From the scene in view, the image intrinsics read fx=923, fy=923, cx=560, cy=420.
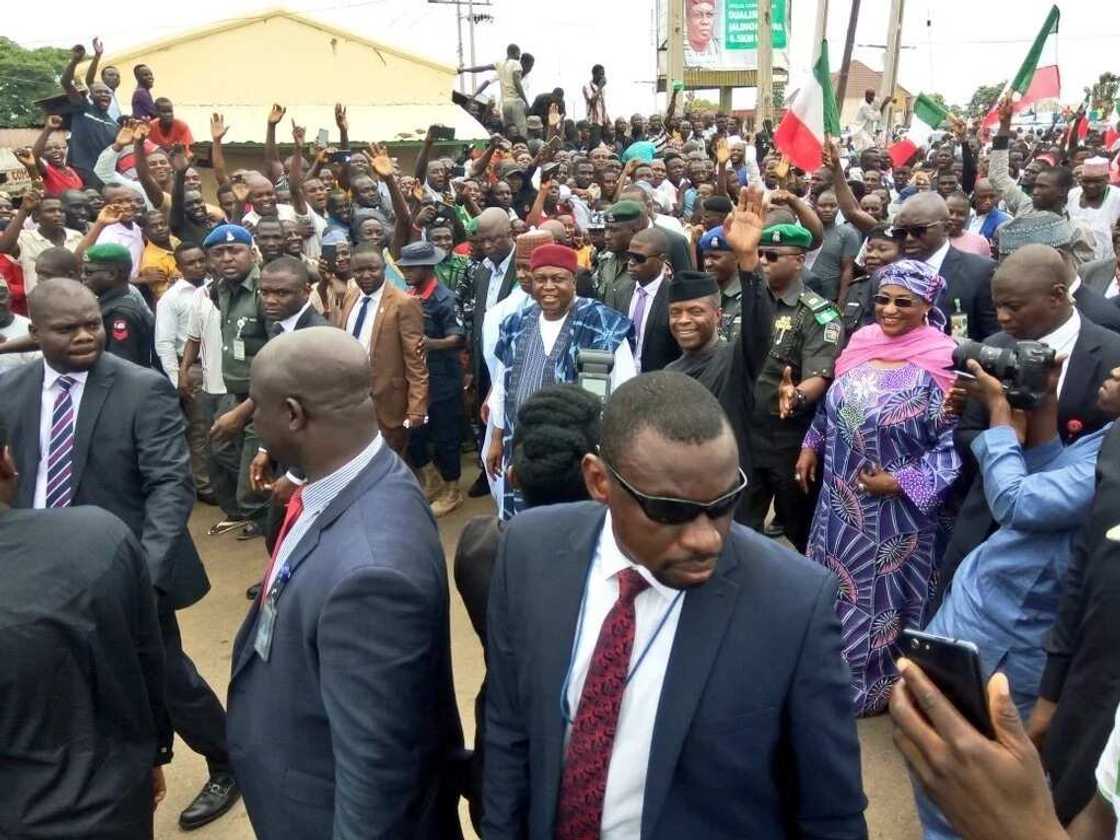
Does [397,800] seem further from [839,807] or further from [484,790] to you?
[839,807]

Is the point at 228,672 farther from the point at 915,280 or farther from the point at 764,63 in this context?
the point at 764,63

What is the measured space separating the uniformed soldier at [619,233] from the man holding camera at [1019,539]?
3160 mm

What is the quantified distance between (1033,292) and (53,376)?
3367mm

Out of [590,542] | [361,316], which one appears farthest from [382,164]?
[590,542]

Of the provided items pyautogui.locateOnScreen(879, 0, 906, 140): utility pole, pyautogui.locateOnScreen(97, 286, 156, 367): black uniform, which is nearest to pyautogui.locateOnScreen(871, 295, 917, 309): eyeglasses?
pyautogui.locateOnScreen(97, 286, 156, 367): black uniform

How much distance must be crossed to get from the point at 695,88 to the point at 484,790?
28.3 m

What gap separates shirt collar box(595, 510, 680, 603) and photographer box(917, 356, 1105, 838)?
4.87 feet

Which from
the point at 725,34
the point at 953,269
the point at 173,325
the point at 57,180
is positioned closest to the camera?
the point at 953,269

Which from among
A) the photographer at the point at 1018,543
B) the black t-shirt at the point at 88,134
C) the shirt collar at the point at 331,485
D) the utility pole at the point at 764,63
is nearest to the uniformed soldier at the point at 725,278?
the photographer at the point at 1018,543

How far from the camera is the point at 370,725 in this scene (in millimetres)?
1714

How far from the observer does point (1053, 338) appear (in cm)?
309

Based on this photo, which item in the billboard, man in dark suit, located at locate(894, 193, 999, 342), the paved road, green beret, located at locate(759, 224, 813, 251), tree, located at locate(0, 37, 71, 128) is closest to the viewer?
the paved road

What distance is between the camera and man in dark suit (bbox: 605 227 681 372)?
15.8 feet

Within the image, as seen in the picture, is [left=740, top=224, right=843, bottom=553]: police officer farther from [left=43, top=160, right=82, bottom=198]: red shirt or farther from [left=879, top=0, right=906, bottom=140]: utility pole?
[left=879, top=0, right=906, bottom=140]: utility pole
